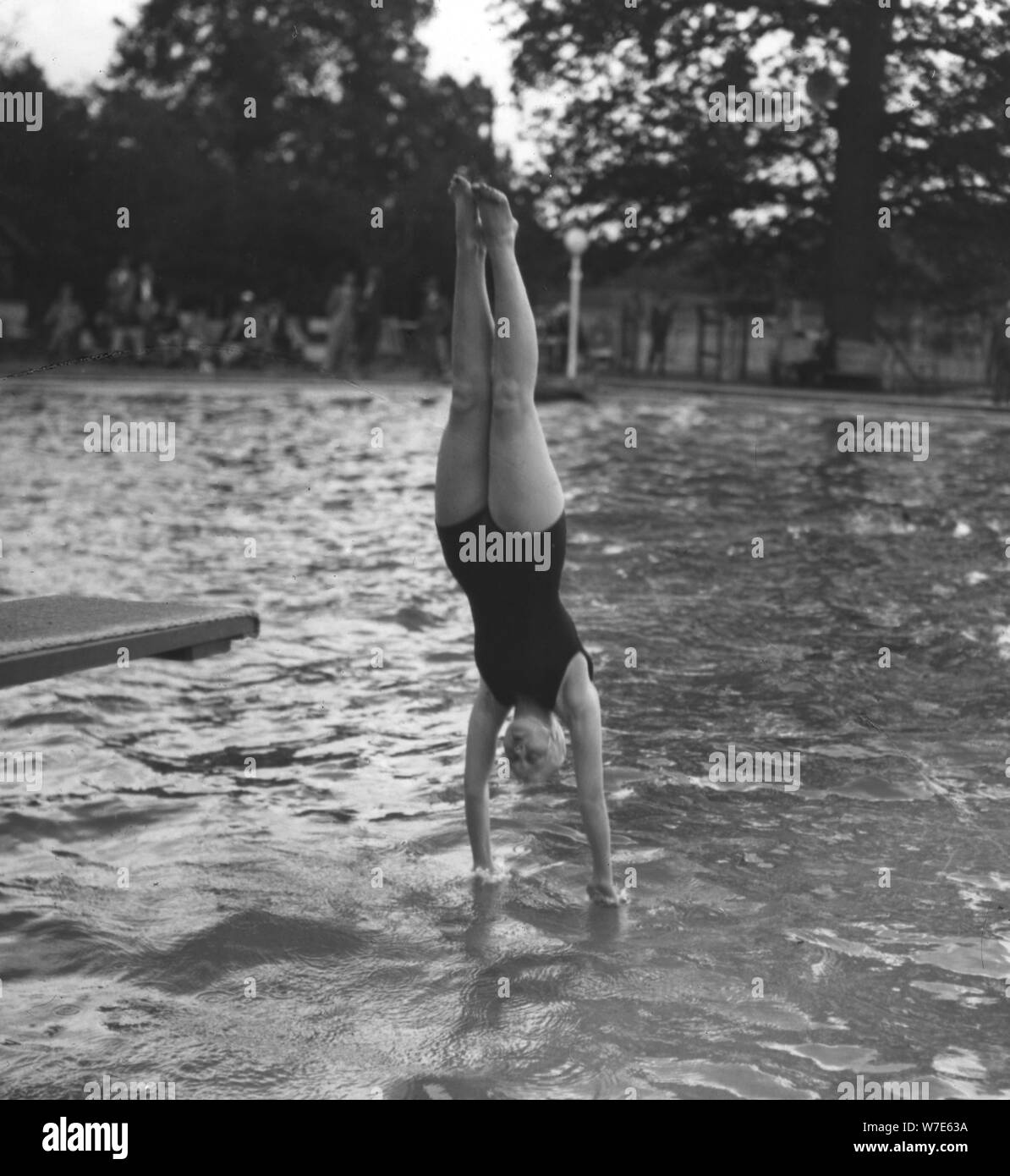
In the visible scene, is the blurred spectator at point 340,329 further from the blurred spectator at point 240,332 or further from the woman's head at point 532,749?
the woman's head at point 532,749

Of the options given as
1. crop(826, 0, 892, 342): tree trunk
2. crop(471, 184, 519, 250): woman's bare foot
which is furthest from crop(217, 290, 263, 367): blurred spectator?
crop(471, 184, 519, 250): woman's bare foot

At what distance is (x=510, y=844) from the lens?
19.5 ft

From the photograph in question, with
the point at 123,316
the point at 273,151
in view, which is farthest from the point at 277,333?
the point at 273,151

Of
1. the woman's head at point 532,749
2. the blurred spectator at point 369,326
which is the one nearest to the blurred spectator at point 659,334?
the blurred spectator at point 369,326

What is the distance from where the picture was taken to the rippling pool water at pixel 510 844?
4.15 meters

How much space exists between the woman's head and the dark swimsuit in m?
0.10

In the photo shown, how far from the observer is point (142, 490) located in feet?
54.0

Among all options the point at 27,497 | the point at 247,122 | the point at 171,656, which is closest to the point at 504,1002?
the point at 171,656

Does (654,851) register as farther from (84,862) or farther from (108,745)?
(108,745)

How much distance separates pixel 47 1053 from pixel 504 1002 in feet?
4.13

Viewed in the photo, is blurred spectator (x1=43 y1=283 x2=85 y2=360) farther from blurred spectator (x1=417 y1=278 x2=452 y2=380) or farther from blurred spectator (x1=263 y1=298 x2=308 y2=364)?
blurred spectator (x1=417 y1=278 x2=452 y2=380)

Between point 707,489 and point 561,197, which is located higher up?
point 561,197

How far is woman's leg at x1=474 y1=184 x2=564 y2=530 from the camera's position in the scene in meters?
4.80

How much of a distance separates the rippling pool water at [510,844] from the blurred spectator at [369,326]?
23.8 metres
